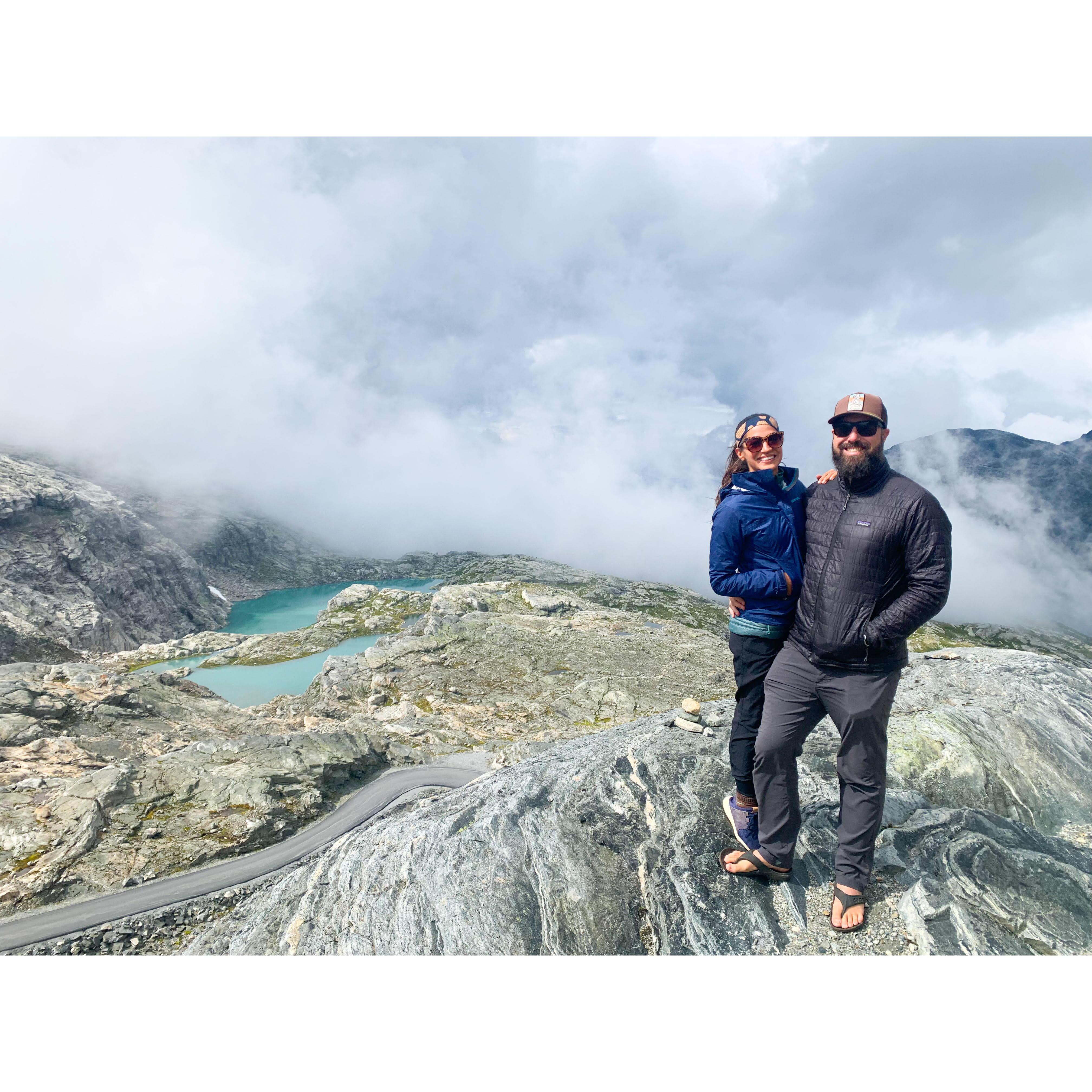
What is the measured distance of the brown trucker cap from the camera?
19.1 feet

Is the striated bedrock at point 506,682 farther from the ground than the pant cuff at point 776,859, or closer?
closer

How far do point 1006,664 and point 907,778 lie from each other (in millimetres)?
17715

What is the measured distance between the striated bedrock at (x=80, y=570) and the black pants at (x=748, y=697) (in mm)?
→ 159896

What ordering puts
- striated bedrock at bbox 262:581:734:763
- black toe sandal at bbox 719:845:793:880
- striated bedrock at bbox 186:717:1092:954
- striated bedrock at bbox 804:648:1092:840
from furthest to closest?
striated bedrock at bbox 262:581:734:763 < striated bedrock at bbox 804:648:1092:840 < black toe sandal at bbox 719:845:793:880 < striated bedrock at bbox 186:717:1092:954

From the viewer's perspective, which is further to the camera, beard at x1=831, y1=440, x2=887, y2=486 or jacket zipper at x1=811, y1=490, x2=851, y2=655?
jacket zipper at x1=811, y1=490, x2=851, y2=655

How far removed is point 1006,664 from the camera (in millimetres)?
24391

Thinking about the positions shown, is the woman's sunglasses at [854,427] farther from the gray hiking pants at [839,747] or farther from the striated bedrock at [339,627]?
the striated bedrock at [339,627]

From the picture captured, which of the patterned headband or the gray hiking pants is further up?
the patterned headband

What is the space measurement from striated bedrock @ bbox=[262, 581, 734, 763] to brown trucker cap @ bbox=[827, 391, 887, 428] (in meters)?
42.1

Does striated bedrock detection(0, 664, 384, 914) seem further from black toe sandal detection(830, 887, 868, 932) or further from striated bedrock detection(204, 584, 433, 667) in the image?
striated bedrock detection(204, 584, 433, 667)

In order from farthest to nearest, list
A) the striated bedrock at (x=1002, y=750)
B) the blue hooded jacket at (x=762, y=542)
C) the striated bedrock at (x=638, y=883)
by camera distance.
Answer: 1. the striated bedrock at (x=1002, y=750)
2. the striated bedrock at (x=638, y=883)
3. the blue hooded jacket at (x=762, y=542)

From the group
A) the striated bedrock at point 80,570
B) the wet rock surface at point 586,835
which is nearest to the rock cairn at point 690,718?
the wet rock surface at point 586,835

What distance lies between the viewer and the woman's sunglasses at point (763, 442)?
253 inches

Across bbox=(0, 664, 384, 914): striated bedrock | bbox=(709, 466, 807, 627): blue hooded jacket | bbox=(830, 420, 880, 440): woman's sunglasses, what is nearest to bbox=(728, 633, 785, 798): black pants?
bbox=(709, 466, 807, 627): blue hooded jacket
